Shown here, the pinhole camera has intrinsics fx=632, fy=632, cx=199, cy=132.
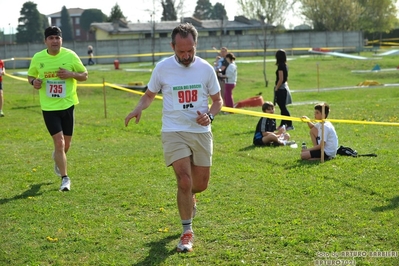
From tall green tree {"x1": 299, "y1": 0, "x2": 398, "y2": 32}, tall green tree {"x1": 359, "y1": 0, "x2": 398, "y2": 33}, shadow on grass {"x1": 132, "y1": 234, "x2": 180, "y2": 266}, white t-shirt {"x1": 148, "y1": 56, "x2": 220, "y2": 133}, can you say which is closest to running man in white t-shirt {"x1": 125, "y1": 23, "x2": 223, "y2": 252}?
white t-shirt {"x1": 148, "y1": 56, "x2": 220, "y2": 133}

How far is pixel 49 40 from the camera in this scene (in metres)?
8.50

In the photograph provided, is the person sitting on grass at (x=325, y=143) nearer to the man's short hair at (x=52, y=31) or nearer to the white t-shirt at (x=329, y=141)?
the white t-shirt at (x=329, y=141)

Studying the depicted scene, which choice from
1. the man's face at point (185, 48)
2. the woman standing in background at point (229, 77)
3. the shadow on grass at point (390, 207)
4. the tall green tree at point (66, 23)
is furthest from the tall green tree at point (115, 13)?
the man's face at point (185, 48)

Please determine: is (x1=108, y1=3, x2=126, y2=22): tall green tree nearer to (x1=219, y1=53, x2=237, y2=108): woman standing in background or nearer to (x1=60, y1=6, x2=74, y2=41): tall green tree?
(x1=60, y1=6, x2=74, y2=41): tall green tree

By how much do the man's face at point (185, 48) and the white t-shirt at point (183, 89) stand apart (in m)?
0.10

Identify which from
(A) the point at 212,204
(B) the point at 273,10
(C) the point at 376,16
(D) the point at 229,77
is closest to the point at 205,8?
(C) the point at 376,16

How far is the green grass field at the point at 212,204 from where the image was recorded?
5.82m

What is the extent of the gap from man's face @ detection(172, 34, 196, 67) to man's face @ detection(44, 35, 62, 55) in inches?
123

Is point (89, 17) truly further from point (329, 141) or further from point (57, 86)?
point (57, 86)

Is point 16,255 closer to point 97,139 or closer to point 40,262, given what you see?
point 40,262

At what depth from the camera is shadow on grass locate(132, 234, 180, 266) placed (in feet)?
18.5

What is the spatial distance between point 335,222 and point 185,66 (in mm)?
2257

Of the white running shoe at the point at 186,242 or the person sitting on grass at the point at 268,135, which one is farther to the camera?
the person sitting on grass at the point at 268,135

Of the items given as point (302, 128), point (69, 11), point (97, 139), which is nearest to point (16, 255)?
point (97, 139)
